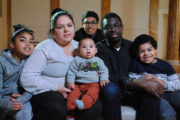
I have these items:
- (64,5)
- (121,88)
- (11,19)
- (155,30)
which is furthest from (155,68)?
(11,19)

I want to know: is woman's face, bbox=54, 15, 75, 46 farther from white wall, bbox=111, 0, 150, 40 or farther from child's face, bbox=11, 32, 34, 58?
white wall, bbox=111, 0, 150, 40

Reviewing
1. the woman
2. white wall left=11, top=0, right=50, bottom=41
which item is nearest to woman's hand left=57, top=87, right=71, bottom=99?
the woman

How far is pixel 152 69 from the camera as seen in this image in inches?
78.0

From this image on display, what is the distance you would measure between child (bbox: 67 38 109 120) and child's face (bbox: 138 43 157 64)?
38 cm

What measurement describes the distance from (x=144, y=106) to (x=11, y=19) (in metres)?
4.96

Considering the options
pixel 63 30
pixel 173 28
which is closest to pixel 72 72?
pixel 63 30

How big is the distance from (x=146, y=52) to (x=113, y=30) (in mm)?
391

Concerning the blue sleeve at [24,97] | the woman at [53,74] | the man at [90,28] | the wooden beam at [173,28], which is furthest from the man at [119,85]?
the wooden beam at [173,28]

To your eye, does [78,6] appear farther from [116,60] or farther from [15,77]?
[15,77]

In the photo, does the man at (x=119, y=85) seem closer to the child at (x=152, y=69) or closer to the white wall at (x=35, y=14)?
the child at (x=152, y=69)

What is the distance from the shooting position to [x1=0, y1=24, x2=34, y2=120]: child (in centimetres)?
158

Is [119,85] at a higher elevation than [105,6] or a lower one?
lower

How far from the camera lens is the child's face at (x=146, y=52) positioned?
6.50 ft

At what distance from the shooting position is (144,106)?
5.57 ft
